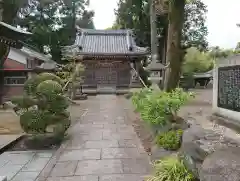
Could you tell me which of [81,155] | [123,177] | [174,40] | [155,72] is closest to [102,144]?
[81,155]

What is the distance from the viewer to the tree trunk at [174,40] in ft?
48.5

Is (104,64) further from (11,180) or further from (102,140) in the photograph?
(11,180)

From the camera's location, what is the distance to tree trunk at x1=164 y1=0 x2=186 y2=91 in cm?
1478

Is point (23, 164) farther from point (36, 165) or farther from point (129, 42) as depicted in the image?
point (129, 42)

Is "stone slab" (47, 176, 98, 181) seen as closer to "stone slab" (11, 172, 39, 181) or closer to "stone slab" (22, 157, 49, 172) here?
"stone slab" (11, 172, 39, 181)

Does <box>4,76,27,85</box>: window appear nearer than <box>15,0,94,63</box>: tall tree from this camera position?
Yes

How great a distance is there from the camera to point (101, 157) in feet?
21.2


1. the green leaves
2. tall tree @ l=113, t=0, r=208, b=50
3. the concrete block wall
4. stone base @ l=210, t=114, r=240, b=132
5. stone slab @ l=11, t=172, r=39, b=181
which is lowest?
stone slab @ l=11, t=172, r=39, b=181

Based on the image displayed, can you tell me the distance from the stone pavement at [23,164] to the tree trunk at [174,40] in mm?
9411

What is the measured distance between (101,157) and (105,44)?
25.4m

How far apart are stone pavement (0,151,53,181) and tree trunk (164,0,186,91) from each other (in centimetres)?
941

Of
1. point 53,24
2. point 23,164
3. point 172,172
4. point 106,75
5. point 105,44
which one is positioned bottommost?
point 23,164

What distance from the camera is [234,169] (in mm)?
3191

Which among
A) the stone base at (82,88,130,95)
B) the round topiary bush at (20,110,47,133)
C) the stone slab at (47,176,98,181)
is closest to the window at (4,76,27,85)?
the stone base at (82,88,130,95)
